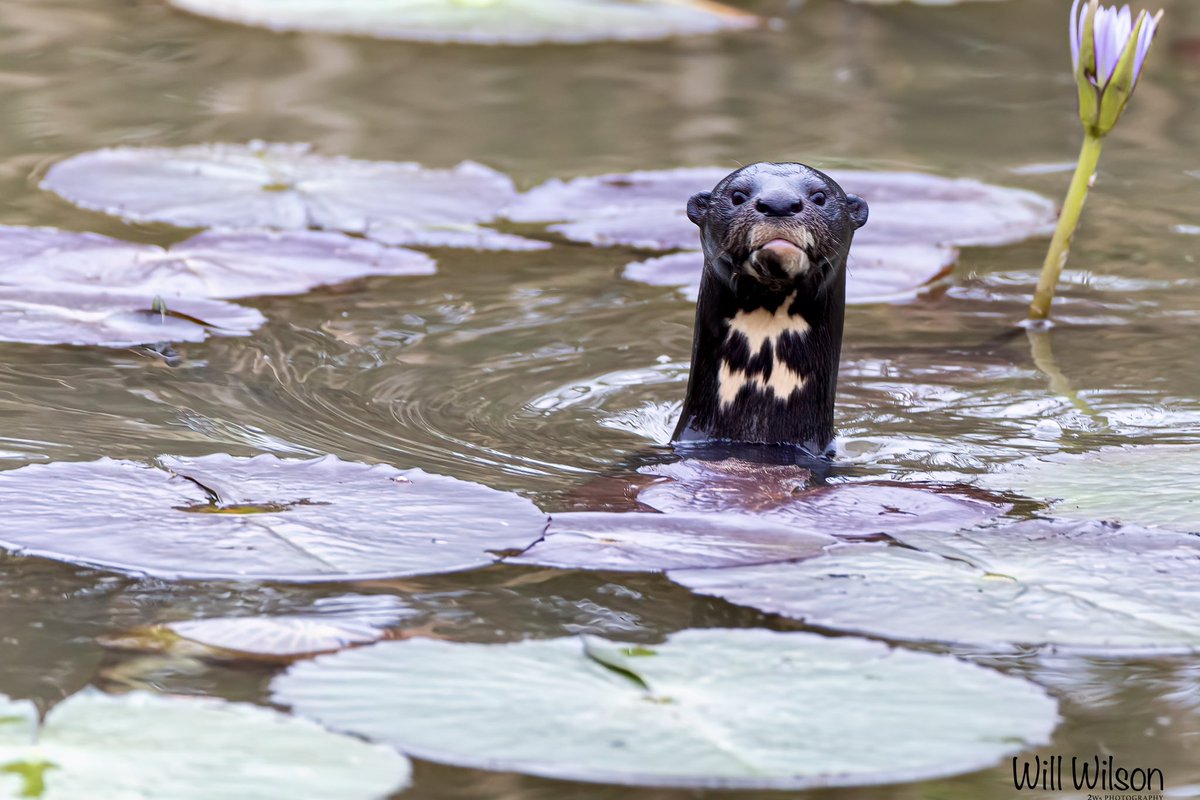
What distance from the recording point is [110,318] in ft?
11.4

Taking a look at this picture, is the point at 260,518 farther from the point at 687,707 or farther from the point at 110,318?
the point at 110,318

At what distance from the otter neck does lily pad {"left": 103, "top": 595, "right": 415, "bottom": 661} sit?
A: 1.13 metres

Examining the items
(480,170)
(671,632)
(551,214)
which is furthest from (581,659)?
(480,170)

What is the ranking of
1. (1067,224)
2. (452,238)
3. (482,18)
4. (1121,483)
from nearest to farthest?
(1121,483) → (1067,224) → (452,238) → (482,18)

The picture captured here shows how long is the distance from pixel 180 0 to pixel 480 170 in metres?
3.62

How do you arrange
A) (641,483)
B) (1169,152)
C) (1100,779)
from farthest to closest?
(1169,152), (641,483), (1100,779)

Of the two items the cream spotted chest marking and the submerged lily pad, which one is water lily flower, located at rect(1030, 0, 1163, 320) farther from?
the cream spotted chest marking

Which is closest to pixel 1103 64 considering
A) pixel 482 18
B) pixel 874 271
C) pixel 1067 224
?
pixel 1067 224

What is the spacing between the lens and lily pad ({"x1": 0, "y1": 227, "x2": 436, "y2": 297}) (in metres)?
3.77

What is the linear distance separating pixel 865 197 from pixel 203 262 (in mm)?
1887

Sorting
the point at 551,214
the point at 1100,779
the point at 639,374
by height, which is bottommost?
the point at 1100,779

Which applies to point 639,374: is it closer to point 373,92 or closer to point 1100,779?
point 1100,779

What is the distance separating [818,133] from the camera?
19.3 feet

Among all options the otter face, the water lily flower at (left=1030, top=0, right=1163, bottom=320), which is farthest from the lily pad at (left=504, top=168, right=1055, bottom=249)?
the otter face
